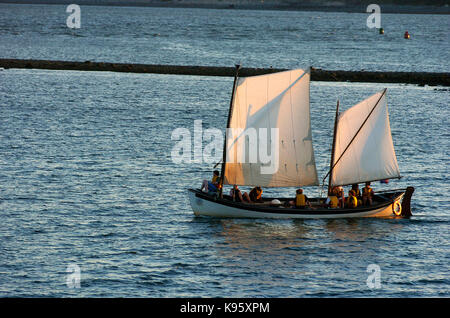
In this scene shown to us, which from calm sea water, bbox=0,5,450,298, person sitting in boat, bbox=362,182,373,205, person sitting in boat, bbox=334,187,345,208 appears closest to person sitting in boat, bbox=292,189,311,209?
calm sea water, bbox=0,5,450,298

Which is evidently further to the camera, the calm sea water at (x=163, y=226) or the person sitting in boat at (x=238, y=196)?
the person sitting in boat at (x=238, y=196)

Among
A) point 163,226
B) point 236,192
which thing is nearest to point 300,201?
point 236,192

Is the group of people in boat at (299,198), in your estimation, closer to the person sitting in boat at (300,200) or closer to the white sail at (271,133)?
the person sitting in boat at (300,200)

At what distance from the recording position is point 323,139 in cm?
7988

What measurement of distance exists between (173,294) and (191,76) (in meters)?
97.1

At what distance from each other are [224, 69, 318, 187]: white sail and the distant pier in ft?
240

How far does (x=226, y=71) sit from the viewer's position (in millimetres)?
135500

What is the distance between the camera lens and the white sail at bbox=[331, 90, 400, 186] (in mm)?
53625

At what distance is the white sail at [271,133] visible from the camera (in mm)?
51250

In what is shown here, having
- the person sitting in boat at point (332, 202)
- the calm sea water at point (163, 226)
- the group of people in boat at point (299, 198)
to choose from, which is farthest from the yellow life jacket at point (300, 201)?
the person sitting in boat at point (332, 202)

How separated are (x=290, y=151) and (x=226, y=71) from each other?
84043 millimetres

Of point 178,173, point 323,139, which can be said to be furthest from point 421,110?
point 178,173

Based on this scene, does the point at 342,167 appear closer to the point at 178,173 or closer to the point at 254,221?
the point at 254,221
